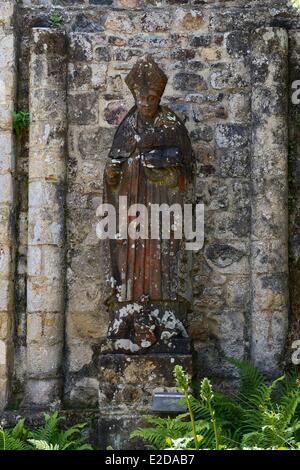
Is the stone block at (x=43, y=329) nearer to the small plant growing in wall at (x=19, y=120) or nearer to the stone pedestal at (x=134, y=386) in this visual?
the stone pedestal at (x=134, y=386)

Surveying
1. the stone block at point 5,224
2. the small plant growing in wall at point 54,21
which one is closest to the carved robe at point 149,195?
the stone block at point 5,224

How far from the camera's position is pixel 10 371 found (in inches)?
420

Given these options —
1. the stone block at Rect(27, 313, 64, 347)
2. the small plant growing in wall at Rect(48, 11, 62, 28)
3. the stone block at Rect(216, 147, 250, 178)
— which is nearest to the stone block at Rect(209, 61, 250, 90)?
the stone block at Rect(216, 147, 250, 178)

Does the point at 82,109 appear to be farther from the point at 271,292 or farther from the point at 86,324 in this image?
the point at 271,292

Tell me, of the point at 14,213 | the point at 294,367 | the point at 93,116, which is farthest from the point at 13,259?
the point at 294,367

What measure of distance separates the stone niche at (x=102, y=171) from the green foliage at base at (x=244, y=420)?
522 millimetres

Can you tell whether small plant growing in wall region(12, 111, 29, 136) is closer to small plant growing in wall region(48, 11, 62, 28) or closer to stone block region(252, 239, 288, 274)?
small plant growing in wall region(48, 11, 62, 28)

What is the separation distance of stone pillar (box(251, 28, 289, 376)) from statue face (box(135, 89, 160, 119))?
1.08 meters

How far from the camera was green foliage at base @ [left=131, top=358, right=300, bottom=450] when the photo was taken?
8.62 m

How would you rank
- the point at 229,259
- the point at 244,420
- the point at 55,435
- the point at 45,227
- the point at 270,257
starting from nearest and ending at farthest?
the point at 244,420
the point at 55,435
the point at 270,257
the point at 45,227
the point at 229,259

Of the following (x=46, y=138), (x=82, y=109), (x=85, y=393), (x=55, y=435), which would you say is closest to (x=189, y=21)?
(x=82, y=109)

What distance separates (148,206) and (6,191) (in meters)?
1.48

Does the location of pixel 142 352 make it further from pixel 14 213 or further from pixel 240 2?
pixel 240 2

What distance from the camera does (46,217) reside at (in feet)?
35.2
